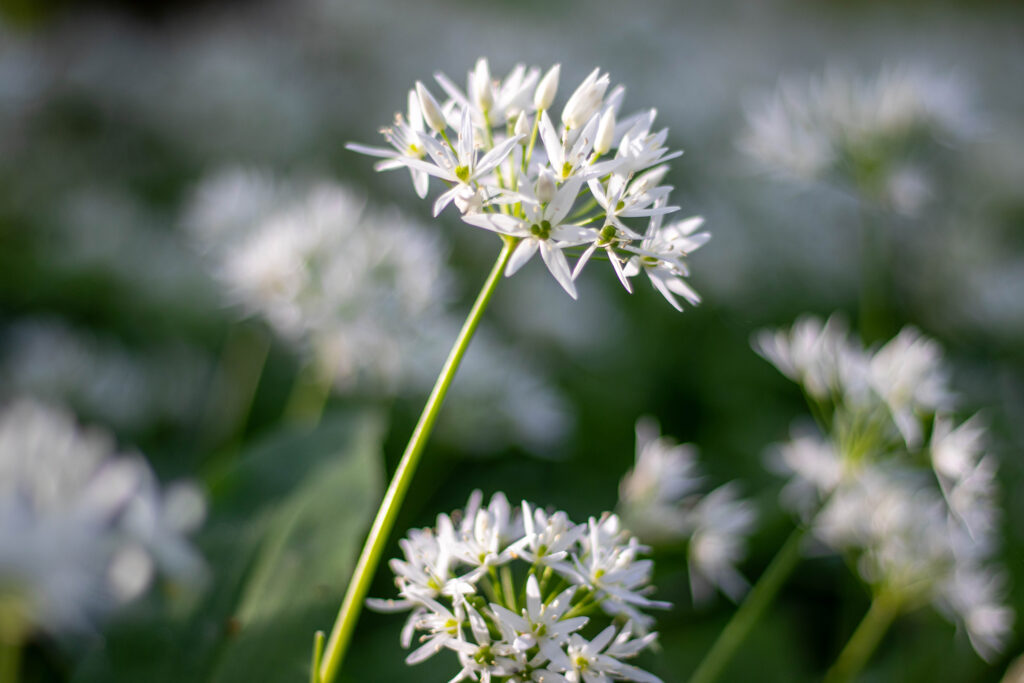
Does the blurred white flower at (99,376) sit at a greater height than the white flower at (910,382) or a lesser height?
lesser

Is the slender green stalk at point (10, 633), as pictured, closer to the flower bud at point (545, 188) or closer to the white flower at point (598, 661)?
the white flower at point (598, 661)

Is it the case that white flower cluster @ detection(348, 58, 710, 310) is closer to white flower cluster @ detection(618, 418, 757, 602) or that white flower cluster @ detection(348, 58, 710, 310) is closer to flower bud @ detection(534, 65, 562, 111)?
flower bud @ detection(534, 65, 562, 111)

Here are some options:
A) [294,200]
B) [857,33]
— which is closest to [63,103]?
[294,200]

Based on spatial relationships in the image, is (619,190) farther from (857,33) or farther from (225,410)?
(857,33)

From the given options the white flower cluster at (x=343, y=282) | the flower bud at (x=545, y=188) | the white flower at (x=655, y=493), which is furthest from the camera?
the white flower cluster at (x=343, y=282)

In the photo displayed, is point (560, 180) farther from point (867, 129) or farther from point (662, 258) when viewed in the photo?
point (867, 129)

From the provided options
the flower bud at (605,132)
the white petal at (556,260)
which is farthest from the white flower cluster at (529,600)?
the flower bud at (605,132)

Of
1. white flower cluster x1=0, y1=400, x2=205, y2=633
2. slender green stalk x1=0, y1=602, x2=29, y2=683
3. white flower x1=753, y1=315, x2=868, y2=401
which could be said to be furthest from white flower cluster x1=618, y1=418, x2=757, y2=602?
slender green stalk x1=0, y1=602, x2=29, y2=683
